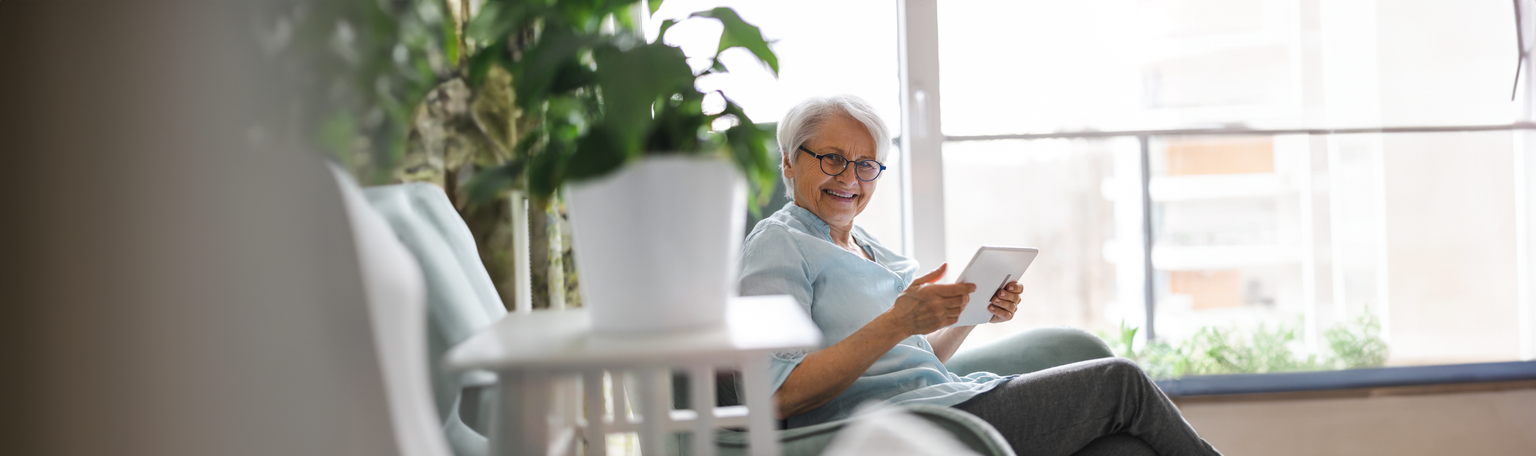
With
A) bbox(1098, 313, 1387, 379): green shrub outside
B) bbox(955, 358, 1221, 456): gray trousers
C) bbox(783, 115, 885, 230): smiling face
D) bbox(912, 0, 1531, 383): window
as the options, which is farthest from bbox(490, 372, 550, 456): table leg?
bbox(1098, 313, 1387, 379): green shrub outside

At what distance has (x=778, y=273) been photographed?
117 centimetres

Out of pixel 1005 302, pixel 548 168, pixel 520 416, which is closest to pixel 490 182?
pixel 548 168

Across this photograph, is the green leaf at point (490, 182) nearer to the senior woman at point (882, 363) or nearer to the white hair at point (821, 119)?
the senior woman at point (882, 363)

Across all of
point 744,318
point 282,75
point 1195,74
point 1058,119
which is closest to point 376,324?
point 282,75

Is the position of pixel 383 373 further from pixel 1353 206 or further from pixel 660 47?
pixel 1353 206

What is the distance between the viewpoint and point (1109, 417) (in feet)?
3.80

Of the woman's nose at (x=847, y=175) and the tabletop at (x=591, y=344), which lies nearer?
the tabletop at (x=591, y=344)

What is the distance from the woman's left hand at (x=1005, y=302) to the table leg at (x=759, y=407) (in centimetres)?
94

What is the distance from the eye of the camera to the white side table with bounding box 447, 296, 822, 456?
47cm

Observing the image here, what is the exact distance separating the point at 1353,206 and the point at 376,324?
7.78 ft

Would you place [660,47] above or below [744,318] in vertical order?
above

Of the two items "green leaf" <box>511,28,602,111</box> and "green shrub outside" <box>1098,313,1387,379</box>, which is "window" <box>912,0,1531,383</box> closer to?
"green shrub outside" <box>1098,313,1387,379</box>

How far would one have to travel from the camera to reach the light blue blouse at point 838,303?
1.15 metres

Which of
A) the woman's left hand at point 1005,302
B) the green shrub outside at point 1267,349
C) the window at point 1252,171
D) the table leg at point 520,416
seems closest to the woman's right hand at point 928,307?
the woman's left hand at point 1005,302
